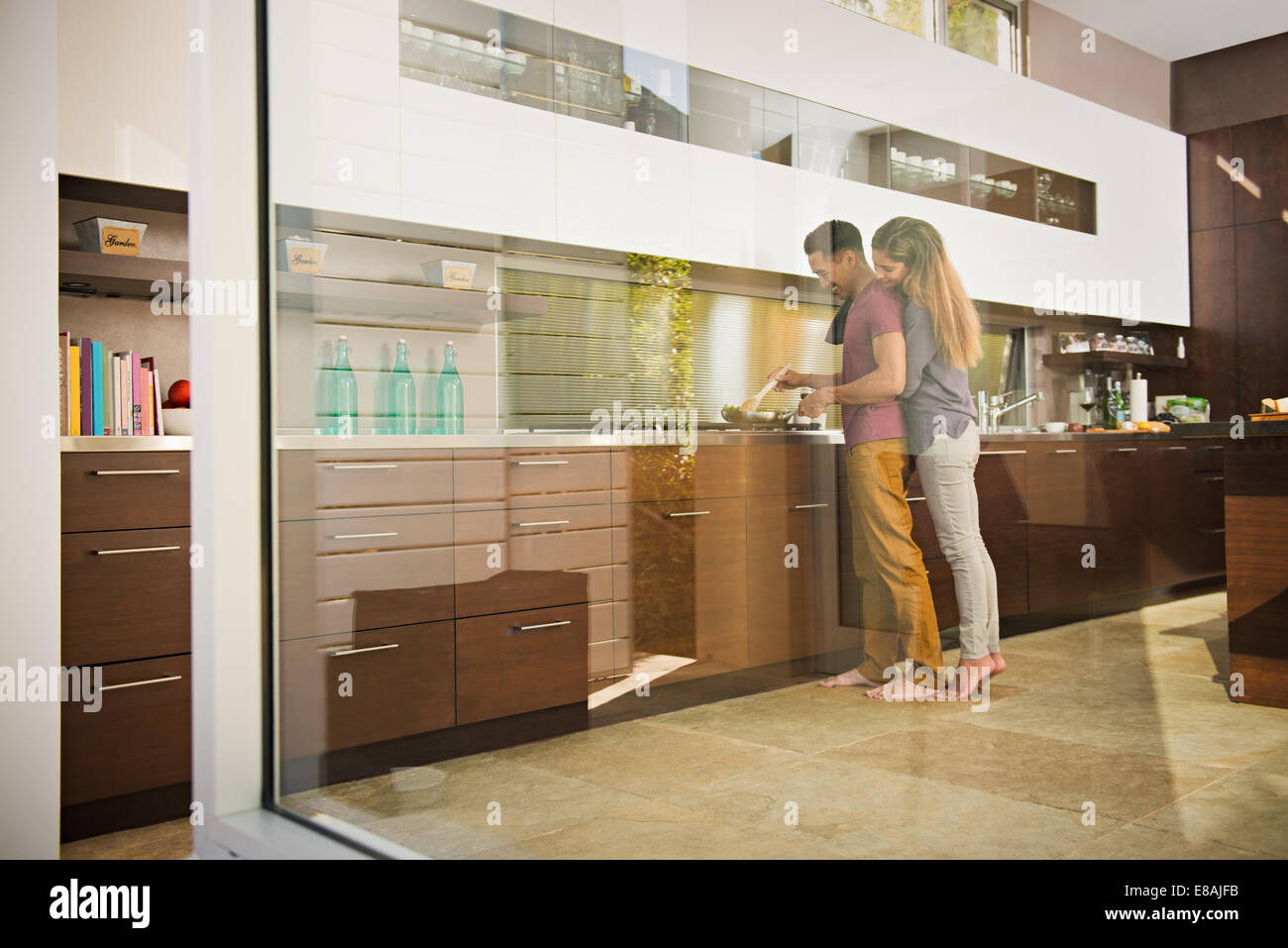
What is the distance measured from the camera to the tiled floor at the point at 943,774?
1036mm

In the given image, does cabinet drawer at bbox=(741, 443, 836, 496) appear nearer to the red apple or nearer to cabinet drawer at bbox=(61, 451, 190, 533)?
cabinet drawer at bbox=(61, 451, 190, 533)

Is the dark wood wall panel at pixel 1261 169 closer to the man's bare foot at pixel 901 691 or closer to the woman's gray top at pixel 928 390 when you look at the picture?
the woman's gray top at pixel 928 390

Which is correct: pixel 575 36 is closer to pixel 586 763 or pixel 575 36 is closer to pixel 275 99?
pixel 275 99

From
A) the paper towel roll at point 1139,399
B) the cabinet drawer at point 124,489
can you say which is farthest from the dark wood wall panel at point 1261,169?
the cabinet drawer at point 124,489

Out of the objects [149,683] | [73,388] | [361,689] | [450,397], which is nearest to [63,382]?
[73,388]

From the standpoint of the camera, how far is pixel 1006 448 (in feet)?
3.96

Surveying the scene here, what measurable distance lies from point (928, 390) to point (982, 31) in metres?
0.44

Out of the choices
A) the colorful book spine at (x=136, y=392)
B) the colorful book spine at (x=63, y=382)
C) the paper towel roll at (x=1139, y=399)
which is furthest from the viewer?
the colorful book spine at (x=136, y=392)

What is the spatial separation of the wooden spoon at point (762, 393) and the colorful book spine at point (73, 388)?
1740mm

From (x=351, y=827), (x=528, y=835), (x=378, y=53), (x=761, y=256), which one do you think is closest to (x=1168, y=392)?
(x=761, y=256)

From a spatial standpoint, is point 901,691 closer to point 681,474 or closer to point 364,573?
point 681,474

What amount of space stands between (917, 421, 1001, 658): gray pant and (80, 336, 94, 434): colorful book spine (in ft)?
6.58

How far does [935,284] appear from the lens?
1.27 meters

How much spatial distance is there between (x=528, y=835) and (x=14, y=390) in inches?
51.3
